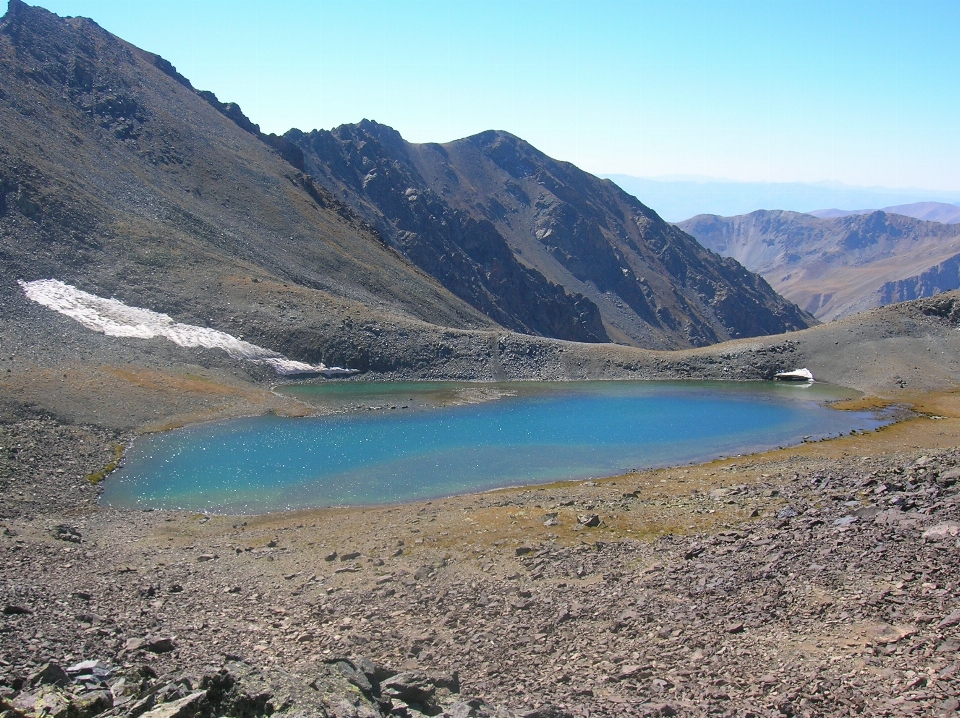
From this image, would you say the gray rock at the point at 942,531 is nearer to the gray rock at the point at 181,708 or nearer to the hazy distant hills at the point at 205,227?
the gray rock at the point at 181,708

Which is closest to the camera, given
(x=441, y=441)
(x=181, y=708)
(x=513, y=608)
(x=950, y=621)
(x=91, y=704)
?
(x=181, y=708)

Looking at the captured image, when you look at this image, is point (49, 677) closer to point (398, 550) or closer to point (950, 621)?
point (398, 550)

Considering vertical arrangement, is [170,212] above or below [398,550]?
above

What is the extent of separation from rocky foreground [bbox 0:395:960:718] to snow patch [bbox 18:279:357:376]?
46119mm

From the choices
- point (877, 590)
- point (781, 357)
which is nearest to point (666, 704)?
point (877, 590)

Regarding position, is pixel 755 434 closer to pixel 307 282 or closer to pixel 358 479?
pixel 358 479

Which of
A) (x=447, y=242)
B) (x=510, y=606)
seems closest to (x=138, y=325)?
(x=510, y=606)

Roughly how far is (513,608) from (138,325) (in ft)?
225

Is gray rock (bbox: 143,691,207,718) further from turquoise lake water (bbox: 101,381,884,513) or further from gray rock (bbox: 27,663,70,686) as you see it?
turquoise lake water (bbox: 101,381,884,513)

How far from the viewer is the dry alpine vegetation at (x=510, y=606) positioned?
16109mm

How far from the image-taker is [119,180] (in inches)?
4136

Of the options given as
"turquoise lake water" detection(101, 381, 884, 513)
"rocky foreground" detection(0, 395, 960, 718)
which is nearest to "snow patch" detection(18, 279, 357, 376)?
"turquoise lake water" detection(101, 381, 884, 513)

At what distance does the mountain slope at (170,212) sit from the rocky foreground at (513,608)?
55.4 m

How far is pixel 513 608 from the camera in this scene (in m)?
22.6
